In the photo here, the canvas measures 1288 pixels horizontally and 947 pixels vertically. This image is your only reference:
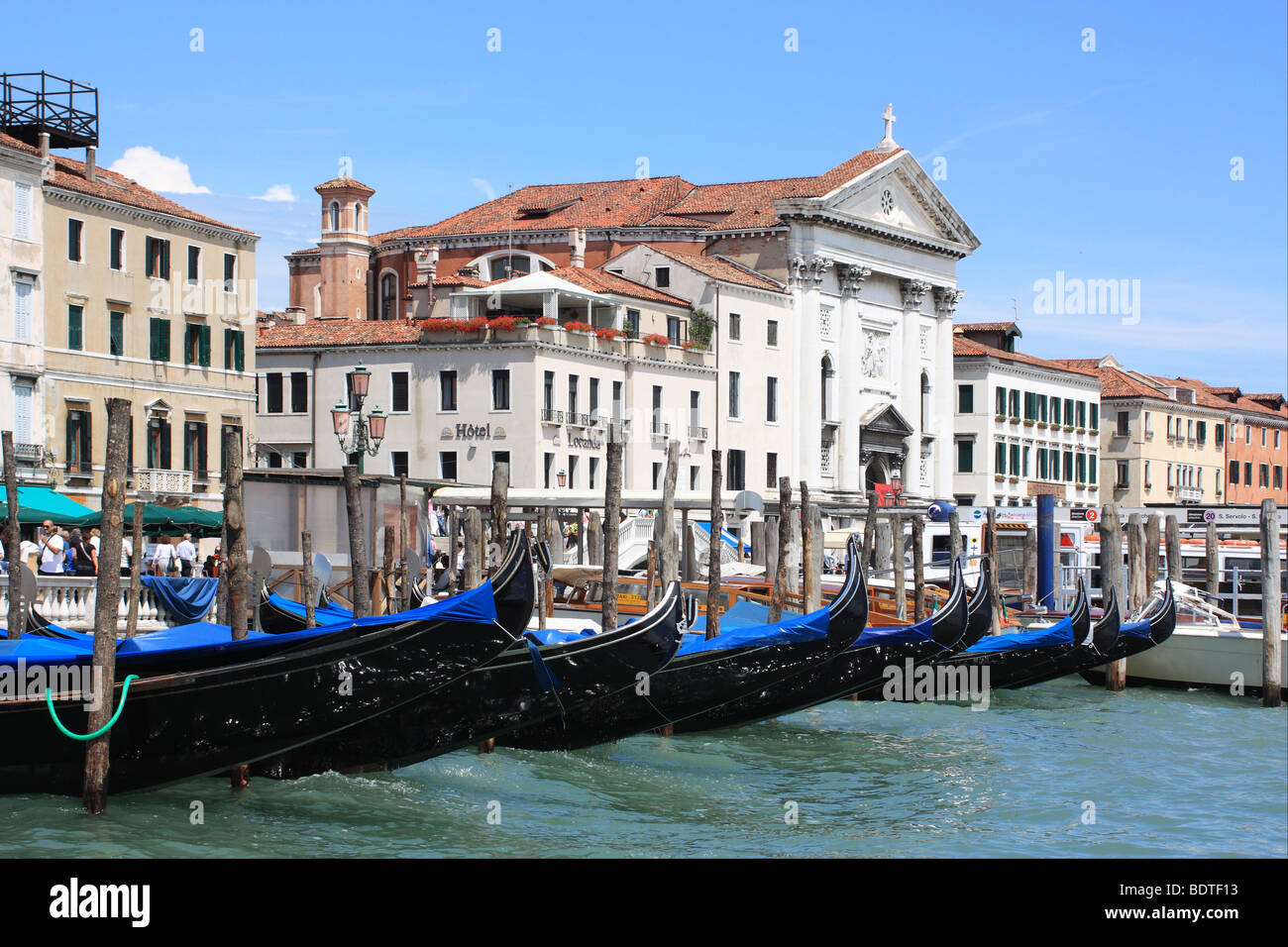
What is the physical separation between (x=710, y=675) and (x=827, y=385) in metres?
30.7

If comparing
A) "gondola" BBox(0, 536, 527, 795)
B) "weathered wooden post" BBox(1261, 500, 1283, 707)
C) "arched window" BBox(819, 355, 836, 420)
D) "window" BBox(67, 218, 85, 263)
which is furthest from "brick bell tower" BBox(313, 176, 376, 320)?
"gondola" BBox(0, 536, 527, 795)

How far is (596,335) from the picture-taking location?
3541 centimetres

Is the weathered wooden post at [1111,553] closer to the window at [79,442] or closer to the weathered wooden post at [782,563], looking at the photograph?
the weathered wooden post at [782,563]

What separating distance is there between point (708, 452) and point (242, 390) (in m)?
12.1

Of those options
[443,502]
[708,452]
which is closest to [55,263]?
[443,502]

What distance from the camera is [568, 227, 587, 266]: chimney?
42344 mm

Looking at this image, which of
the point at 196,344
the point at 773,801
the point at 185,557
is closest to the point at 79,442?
the point at 196,344

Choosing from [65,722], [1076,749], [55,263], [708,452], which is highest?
[55,263]

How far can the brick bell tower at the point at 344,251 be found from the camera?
4497 centimetres

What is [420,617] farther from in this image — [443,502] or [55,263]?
[55,263]

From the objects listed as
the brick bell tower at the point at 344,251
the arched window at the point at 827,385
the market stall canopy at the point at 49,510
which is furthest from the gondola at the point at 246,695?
the brick bell tower at the point at 344,251

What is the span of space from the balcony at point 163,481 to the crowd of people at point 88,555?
531 cm

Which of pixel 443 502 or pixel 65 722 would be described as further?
pixel 443 502
